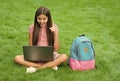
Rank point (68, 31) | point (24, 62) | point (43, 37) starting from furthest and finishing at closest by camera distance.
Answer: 1. point (68, 31)
2. point (43, 37)
3. point (24, 62)

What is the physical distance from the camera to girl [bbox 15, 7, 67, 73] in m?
4.37

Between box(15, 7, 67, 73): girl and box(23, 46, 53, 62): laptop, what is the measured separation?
0.08 m

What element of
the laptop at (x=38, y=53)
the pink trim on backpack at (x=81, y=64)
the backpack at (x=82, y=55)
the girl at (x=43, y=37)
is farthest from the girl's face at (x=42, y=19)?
the pink trim on backpack at (x=81, y=64)

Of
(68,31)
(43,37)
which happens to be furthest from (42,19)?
(68,31)

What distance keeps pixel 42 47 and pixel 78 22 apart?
3049 millimetres

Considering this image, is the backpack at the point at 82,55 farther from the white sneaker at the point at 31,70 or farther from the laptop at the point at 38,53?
the white sneaker at the point at 31,70

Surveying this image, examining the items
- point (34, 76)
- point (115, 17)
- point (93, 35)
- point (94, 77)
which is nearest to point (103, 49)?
point (93, 35)

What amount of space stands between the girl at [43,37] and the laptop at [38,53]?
0.26 feet

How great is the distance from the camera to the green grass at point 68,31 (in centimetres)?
421

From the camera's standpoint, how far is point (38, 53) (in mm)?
4258

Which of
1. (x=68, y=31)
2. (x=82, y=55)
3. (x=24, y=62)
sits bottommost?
(x=68, y=31)

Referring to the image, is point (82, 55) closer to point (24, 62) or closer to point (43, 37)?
A: point (43, 37)

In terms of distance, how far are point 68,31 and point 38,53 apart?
87.6 inches

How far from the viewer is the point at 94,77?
416 centimetres
